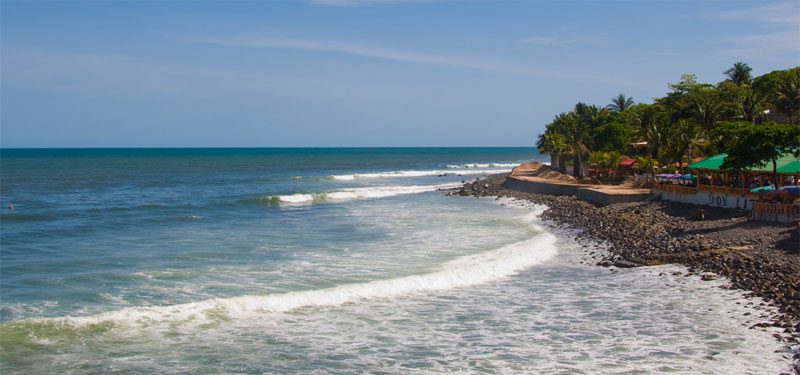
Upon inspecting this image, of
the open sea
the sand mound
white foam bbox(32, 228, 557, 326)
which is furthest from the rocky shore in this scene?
the sand mound

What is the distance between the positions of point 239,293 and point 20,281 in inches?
279

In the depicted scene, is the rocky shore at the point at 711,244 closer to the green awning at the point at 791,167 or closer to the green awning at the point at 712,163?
the green awning at the point at 712,163

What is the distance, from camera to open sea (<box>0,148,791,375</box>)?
1156cm

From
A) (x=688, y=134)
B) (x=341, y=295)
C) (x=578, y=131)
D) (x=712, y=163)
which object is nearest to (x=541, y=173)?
(x=578, y=131)

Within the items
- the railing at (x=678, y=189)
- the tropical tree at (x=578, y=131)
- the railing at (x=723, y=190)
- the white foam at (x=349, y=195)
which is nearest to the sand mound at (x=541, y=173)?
the tropical tree at (x=578, y=131)

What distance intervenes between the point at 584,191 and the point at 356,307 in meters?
28.7

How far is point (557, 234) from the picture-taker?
27359mm

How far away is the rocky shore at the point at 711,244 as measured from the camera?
49.6 feet

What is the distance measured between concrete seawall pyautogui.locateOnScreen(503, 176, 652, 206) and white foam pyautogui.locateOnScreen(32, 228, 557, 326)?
48.6 ft

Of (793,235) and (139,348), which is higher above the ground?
(793,235)

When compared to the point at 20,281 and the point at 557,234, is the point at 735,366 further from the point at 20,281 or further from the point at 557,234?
the point at 20,281

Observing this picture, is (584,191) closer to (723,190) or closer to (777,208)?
(723,190)

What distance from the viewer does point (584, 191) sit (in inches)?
1596

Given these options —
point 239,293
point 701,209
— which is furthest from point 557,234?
point 239,293
